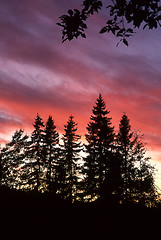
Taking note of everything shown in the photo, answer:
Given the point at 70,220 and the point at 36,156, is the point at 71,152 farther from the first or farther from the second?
the point at 70,220

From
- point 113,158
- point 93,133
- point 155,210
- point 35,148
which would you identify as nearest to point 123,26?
point 155,210

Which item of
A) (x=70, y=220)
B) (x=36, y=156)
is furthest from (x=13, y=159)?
(x=70, y=220)

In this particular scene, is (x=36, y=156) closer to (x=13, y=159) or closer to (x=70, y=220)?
(x=13, y=159)

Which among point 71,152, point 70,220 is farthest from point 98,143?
point 70,220

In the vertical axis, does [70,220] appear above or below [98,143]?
below

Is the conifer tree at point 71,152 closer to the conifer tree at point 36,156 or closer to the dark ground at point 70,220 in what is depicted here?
the conifer tree at point 36,156

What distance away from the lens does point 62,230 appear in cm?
340

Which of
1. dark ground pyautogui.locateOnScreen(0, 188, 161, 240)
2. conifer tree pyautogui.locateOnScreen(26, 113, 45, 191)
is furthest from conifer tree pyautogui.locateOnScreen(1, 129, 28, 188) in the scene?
dark ground pyautogui.locateOnScreen(0, 188, 161, 240)

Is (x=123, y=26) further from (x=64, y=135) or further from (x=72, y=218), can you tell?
(x=64, y=135)

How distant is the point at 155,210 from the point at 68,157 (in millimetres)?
26020

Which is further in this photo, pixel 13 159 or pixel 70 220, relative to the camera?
pixel 13 159

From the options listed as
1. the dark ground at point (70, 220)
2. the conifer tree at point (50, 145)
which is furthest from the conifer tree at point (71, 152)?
the dark ground at point (70, 220)

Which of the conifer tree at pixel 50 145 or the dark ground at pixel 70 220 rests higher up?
the conifer tree at pixel 50 145

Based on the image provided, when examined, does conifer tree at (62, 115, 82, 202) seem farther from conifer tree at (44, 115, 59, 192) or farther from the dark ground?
the dark ground
